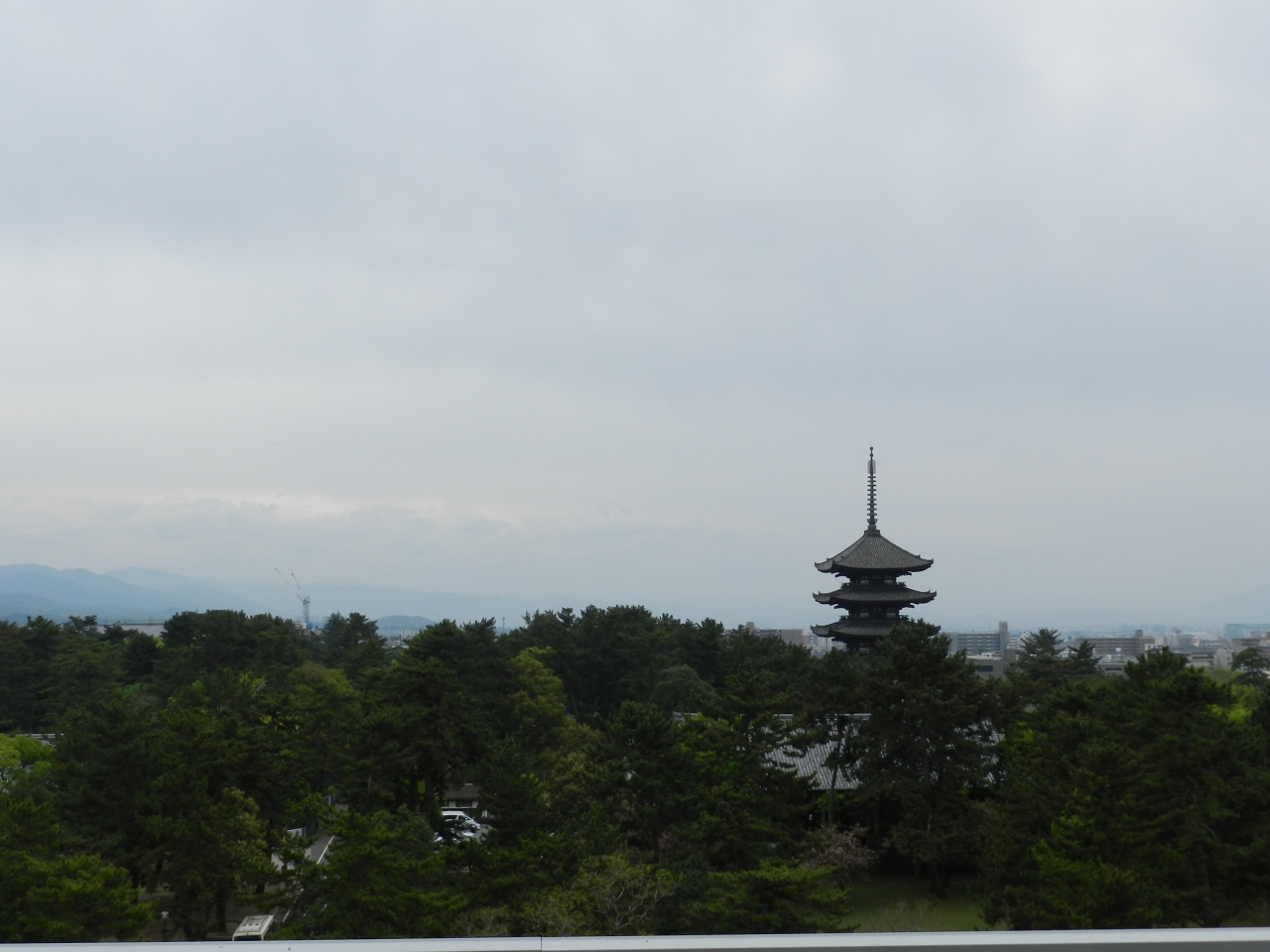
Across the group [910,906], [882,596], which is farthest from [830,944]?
[882,596]

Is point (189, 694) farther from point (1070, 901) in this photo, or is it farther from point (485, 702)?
point (1070, 901)

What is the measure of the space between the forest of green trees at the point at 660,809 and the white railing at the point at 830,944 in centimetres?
1051

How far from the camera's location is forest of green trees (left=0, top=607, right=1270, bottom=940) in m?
11.6

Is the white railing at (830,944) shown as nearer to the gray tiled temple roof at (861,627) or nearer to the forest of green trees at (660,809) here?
the forest of green trees at (660,809)

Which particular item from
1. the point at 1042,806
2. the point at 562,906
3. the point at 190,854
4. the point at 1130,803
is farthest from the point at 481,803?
the point at 1130,803

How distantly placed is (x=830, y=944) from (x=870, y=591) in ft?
108

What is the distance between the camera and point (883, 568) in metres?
33.0

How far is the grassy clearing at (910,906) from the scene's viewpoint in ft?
47.1

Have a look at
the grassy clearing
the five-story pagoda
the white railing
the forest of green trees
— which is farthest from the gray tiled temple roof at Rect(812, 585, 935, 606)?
the white railing

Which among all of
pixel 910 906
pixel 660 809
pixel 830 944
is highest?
pixel 830 944

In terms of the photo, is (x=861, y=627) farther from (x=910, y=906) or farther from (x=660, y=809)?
(x=660, y=809)

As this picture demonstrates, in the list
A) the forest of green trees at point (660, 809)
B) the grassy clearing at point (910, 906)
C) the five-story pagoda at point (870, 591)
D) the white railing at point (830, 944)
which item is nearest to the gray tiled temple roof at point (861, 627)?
the five-story pagoda at point (870, 591)

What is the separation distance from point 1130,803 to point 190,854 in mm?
13450

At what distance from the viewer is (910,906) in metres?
16.4
